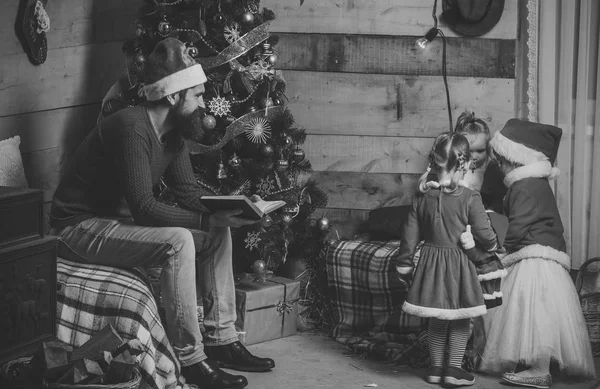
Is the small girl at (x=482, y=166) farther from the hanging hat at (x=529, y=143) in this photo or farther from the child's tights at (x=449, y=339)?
the child's tights at (x=449, y=339)

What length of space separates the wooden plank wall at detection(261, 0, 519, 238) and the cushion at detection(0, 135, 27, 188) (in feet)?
5.51

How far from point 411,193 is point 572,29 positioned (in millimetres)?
1292

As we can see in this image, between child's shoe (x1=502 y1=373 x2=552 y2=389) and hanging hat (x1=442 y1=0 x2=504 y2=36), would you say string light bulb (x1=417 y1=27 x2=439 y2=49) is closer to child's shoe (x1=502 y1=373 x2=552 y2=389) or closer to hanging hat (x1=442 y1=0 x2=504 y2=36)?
hanging hat (x1=442 y1=0 x2=504 y2=36)

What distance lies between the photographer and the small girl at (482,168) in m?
4.68

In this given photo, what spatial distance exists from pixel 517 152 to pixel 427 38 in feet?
3.36

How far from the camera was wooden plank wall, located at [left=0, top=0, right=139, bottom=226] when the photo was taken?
4363 millimetres

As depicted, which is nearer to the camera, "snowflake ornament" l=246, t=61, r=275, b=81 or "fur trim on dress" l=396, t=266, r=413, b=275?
"fur trim on dress" l=396, t=266, r=413, b=275

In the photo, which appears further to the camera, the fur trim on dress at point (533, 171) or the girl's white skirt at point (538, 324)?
the fur trim on dress at point (533, 171)

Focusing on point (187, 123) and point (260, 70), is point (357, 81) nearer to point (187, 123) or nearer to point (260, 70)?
point (260, 70)

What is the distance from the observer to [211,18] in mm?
4633

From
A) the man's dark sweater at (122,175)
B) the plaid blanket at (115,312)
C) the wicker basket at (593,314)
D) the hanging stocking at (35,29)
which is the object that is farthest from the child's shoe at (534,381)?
the hanging stocking at (35,29)

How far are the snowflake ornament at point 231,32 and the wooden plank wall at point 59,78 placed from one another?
3.30ft

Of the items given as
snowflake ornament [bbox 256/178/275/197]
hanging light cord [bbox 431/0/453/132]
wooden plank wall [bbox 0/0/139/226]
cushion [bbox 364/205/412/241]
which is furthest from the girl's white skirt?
wooden plank wall [bbox 0/0/139/226]

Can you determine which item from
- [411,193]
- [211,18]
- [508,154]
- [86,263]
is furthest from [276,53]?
[86,263]
